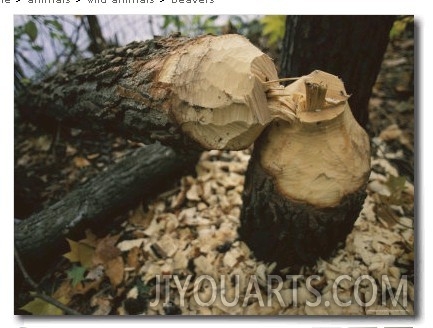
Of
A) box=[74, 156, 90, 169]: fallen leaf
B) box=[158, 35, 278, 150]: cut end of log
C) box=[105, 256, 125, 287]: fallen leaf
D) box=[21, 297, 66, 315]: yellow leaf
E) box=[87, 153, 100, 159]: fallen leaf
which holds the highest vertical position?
box=[158, 35, 278, 150]: cut end of log

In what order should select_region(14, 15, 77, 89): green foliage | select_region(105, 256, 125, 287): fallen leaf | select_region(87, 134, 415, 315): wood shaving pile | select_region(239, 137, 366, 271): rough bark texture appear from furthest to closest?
select_region(14, 15, 77, 89): green foliage < select_region(105, 256, 125, 287): fallen leaf < select_region(87, 134, 415, 315): wood shaving pile < select_region(239, 137, 366, 271): rough bark texture

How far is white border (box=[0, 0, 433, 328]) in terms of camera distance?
1.10 metres

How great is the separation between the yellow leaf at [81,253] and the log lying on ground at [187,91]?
54 cm

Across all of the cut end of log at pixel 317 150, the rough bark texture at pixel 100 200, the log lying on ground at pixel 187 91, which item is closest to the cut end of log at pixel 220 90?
the log lying on ground at pixel 187 91

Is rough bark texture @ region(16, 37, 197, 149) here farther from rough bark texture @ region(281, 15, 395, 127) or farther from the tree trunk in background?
the tree trunk in background

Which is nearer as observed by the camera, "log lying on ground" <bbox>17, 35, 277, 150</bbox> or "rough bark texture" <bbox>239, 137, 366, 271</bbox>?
"log lying on ground" <bbox>17, 35, 277, 150</bbox>

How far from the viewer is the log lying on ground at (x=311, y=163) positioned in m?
0.88

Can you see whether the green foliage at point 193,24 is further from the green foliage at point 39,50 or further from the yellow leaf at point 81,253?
the yellow leaf at point 81,253

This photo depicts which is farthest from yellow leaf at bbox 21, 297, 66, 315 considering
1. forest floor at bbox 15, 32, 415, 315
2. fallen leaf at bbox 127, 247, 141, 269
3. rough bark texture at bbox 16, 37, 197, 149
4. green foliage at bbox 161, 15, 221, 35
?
green foliage at bbox 161, 15, 221, 35

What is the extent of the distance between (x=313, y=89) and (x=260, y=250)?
0.64 metres

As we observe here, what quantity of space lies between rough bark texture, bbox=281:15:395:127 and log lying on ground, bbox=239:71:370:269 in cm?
39
